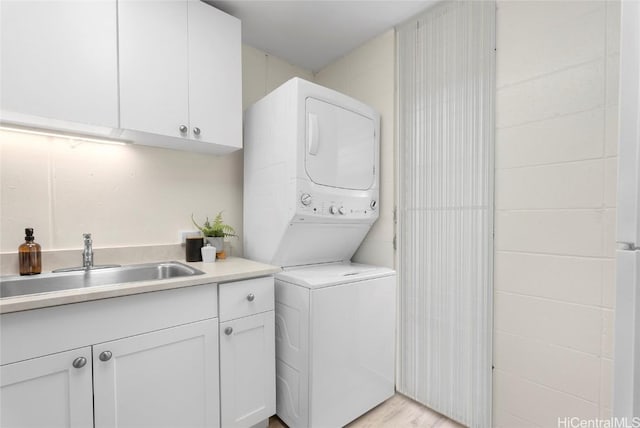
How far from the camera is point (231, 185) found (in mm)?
2238

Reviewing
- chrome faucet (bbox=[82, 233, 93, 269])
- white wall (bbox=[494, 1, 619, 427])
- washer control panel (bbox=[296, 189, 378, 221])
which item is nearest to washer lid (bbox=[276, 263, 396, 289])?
washer control panel (bbox=[296, 189, 378, 221])

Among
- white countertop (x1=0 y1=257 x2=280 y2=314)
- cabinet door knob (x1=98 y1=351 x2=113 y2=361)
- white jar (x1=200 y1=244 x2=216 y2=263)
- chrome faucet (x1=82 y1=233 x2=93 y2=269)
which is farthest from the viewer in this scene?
white jar (x1=200 y1=244 x2=216 y2=263)

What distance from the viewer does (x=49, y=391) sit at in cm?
103

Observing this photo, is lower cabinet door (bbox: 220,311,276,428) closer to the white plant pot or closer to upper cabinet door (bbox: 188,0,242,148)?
the white plant pot

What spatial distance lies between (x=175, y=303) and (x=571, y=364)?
71.5 inches

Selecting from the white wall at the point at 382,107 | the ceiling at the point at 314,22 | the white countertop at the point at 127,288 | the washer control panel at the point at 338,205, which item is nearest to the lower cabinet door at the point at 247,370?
the white countertop at the point at 127,288

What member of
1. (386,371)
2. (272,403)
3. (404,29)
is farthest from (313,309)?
(404,29)

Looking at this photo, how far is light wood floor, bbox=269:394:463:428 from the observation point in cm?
172

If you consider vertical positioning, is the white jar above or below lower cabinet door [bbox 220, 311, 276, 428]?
above

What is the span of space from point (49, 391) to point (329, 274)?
130 centimetres

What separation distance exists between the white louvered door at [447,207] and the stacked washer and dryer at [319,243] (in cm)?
18

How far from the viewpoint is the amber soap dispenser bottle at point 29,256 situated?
1.39 metres

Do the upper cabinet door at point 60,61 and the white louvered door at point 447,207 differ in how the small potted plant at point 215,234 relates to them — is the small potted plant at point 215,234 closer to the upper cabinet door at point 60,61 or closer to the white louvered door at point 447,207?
the upper cabinet door at point 60,61

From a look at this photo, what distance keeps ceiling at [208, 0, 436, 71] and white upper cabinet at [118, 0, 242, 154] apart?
211 mm
